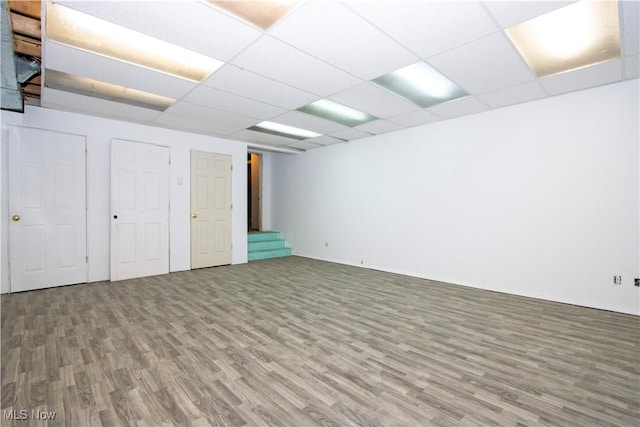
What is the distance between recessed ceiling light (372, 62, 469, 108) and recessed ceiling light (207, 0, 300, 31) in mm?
1453

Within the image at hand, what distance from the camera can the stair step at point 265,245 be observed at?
23.9 ft

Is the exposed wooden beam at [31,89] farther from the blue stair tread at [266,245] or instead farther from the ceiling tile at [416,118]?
the ceiling tile at [416,118]

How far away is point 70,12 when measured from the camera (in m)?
2.29

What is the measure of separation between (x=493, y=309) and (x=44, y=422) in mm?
4158

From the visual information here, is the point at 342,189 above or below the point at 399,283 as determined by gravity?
above

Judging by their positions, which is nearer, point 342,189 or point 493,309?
point 493,309

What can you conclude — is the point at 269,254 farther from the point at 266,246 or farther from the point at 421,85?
the point at 421,85

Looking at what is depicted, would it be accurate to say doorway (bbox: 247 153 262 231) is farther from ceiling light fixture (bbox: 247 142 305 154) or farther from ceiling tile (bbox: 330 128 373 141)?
ceiling tile (bbox: 330 128 373 141)

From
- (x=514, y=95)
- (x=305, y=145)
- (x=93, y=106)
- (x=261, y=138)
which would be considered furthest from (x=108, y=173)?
(x=514, y=95)

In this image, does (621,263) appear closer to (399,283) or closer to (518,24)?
(399,283)

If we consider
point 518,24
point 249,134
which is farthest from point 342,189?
point 518,24

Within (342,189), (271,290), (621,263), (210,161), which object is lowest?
(271,290)

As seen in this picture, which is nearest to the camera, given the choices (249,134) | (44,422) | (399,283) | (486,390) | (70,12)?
(44,422)

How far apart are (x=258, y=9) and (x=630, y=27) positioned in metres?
3.04
